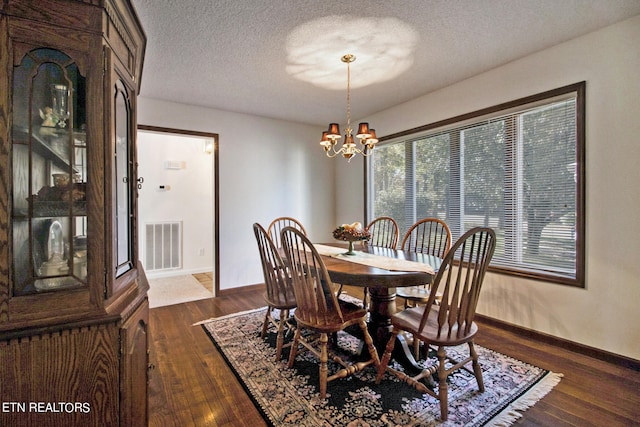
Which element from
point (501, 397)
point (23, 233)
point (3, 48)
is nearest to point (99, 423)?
point (23, 233)

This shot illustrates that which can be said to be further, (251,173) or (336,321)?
(251,173)

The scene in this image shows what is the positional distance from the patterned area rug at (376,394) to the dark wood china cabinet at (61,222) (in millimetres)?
851

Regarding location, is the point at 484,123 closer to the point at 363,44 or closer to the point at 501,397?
the point at 363,44

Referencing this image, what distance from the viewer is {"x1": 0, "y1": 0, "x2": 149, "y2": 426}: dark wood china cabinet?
95 centimetres

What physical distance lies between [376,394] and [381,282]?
0.71 m

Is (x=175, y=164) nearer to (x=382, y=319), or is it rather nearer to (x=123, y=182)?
(x=123, y=182)

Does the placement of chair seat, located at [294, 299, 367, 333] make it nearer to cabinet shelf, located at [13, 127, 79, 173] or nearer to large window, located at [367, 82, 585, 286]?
cabinet shelf, located at [13, 127, 79, 173]

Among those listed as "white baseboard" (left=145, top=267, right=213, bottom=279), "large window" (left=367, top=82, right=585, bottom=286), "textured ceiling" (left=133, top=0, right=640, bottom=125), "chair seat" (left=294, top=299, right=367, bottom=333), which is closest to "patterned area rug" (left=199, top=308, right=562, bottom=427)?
"chair seat" (left=294, top=299, right=367, bottom=333)

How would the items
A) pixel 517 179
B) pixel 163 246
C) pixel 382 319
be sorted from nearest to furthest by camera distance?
1. pixel 382 319
2. pixel 517 179
3. pixel 163 246

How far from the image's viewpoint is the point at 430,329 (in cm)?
168

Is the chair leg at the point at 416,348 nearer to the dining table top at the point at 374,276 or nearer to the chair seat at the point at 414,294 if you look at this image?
the chair seat at the point at 414,294

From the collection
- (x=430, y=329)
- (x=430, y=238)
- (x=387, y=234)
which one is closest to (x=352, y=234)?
(x=430, y=329)

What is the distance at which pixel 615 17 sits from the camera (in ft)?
6.70

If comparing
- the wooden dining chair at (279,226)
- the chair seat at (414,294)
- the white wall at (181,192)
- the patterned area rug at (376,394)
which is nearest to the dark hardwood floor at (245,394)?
the patterned area rug at (376,394)
